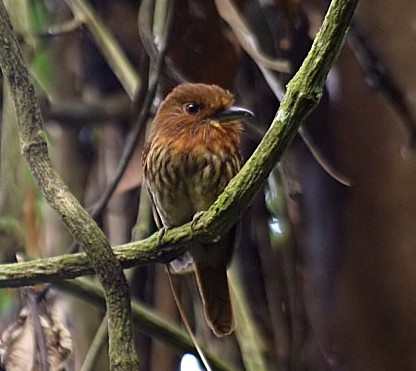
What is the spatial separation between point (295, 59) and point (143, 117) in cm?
37

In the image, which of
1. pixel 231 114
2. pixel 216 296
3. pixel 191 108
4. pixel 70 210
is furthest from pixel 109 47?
pixel 70 210

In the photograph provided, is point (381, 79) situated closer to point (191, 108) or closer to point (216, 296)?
point (191, 108)

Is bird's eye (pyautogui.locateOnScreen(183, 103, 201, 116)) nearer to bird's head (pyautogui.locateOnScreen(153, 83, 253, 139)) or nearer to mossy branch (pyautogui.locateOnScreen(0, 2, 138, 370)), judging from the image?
bird's head (pyautogui.locateOnScreen(153, 83, 253, 139))

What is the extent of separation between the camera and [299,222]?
61.3 inches

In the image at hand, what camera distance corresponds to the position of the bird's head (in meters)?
1.51

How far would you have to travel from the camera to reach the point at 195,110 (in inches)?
63.1

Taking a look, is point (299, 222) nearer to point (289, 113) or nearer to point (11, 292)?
point (11, 292)

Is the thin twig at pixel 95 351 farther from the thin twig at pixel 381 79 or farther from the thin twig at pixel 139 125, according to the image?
the thin twig at pixel 381 79

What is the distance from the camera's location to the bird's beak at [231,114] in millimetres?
1438

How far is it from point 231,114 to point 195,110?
13cm

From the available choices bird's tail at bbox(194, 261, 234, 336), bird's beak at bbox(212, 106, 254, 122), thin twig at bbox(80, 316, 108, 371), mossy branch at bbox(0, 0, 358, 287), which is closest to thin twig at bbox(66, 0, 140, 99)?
bird's beak at bbox(212, 106, 254, 122)

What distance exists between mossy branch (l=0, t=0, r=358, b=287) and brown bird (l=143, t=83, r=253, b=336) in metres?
0.45

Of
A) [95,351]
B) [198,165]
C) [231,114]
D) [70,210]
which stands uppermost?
[70,210]

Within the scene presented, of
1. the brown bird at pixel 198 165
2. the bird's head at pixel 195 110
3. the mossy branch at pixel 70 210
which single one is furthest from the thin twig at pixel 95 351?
the mossy branch at pixel 70 210
